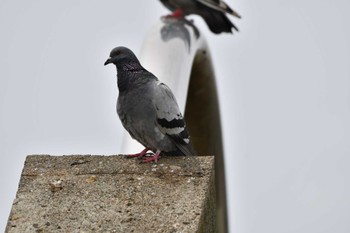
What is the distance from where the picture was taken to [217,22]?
1672 cm

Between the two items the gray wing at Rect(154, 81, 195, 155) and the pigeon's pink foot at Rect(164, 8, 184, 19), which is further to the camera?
the pigeon's pink foot at Rect(164, 8, 184, 19)

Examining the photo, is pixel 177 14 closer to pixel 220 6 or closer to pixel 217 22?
pixel 220 6

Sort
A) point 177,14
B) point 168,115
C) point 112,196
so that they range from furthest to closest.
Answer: point 177,14, point 168,115, point 112,196

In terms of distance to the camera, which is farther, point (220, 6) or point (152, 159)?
point (220, 6)

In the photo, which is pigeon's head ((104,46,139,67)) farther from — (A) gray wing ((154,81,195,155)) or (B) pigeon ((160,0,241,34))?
(B) pigeon ((160,0,241,34))

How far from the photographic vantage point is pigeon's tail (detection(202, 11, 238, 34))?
54.3 ft

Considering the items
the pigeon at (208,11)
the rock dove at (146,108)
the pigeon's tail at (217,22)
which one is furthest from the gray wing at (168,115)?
the pigeon's tail at (217,22)

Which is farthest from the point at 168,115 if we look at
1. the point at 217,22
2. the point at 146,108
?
the point at 217,22

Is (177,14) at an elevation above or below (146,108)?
above

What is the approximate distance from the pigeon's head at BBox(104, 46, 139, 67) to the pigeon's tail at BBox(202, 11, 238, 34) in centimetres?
823

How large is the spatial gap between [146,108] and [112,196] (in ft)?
6.68

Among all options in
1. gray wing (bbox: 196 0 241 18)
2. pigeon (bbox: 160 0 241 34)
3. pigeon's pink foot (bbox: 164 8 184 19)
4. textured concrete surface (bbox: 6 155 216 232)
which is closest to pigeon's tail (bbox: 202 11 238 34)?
pigeon (bbox: 160 0 241 34)

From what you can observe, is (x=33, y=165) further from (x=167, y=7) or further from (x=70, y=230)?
(x=167, y=7)

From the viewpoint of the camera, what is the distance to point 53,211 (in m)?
6.28
